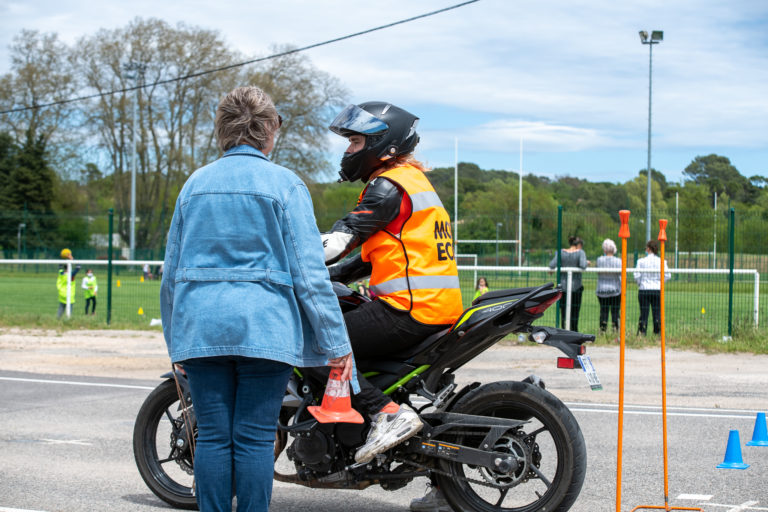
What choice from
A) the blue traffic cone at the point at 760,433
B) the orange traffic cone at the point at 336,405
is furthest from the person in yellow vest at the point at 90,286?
the orange traffic cone at the point at 336,405

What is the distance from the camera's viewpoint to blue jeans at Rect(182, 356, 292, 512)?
3.34 metres

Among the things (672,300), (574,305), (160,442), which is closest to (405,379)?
(160,442)

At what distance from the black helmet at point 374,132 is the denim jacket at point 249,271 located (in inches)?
41.8

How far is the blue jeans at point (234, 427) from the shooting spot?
3.34 meters

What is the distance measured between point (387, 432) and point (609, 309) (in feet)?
36.5

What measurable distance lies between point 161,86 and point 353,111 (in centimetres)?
4895

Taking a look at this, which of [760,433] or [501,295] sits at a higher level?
[501,295]

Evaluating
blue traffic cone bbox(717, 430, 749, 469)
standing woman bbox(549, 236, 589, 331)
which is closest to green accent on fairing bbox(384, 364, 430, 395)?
blue traffic cone bbox(717, 430, 749, 469)

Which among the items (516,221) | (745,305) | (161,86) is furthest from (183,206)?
(161,86)

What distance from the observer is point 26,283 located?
106 ft

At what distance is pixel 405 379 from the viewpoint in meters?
4.37

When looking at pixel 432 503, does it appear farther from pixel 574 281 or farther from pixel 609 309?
pixel 609 309

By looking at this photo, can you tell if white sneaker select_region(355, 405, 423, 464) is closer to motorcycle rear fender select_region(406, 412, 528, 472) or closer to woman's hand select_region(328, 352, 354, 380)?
motorcycle rear fender select_region(406, 412, 528, 472)

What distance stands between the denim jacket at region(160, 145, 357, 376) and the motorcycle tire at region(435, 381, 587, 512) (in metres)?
1.14
